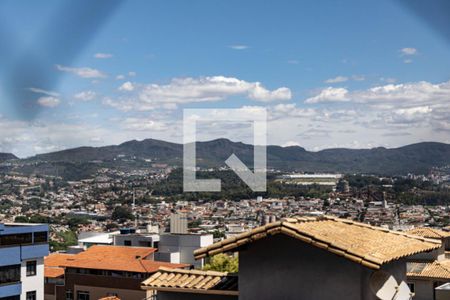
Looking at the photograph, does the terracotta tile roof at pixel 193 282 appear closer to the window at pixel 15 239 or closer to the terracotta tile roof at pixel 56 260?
the window at pixel 15 239

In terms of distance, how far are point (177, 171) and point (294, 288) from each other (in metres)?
45.9

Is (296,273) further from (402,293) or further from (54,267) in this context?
(54,267)

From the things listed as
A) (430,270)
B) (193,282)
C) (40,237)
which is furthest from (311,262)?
(40,237)

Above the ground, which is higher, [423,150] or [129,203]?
[423,150]

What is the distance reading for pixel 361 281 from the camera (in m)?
3.41

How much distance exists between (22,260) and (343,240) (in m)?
15.9

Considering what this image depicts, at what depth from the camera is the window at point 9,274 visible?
17234 mm

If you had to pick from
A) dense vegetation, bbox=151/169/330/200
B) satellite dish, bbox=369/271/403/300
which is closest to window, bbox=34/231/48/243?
dense vegetation, bbox=151/169/330/200

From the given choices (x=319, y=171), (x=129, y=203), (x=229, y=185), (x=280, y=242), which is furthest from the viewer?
(x=129, y=203)

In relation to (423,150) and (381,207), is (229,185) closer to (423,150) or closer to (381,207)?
(381,207)

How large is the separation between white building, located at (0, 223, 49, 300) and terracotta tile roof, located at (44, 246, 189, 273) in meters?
2.30

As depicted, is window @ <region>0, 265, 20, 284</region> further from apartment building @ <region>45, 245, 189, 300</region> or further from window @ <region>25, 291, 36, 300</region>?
apartment building @ <region>45, 245, 189, 300</region>

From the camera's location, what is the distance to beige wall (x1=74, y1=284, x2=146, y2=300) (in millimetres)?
19402

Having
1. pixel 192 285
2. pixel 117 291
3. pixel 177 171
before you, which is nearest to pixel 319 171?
pixel 177 171
